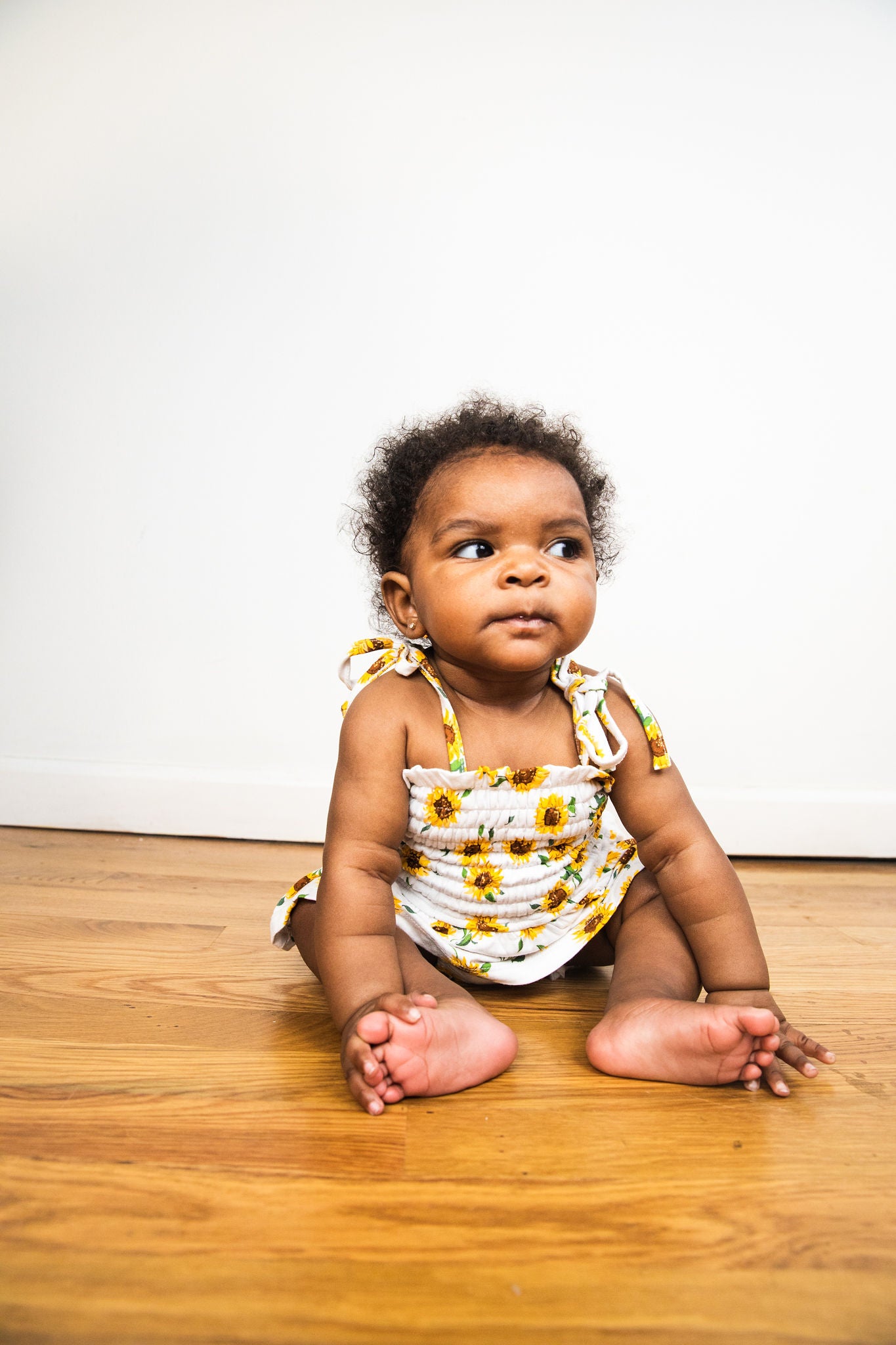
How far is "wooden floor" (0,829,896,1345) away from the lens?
16.1 inches

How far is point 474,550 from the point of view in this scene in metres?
0.81

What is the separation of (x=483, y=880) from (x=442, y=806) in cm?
9

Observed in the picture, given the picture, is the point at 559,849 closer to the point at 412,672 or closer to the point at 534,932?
the point at 534,932

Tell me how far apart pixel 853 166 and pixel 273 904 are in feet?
4.90

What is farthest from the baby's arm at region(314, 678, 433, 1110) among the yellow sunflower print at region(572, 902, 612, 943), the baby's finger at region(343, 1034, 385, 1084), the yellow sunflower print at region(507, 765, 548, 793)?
the yellow sunflower print at region(572, 902, 612, 943)

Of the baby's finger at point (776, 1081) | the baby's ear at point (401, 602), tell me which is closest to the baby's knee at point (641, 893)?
the baby's finger at point (776, 1081)

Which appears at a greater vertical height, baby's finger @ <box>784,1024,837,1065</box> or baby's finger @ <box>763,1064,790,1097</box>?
baby's finger @ <box>784,1024,837,1065</box>

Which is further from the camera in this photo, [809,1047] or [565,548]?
[565,548]

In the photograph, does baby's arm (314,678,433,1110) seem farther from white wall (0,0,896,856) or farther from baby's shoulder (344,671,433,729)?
white wall (0,0,896,856)

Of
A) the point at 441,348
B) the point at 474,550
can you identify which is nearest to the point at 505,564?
the point at 474,550

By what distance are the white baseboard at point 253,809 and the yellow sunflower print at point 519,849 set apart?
2.31ft

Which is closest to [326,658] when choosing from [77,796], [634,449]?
[77,796]

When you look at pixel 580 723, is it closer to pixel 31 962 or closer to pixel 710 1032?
pixel 710 1032

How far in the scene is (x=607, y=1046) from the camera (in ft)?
2.22
